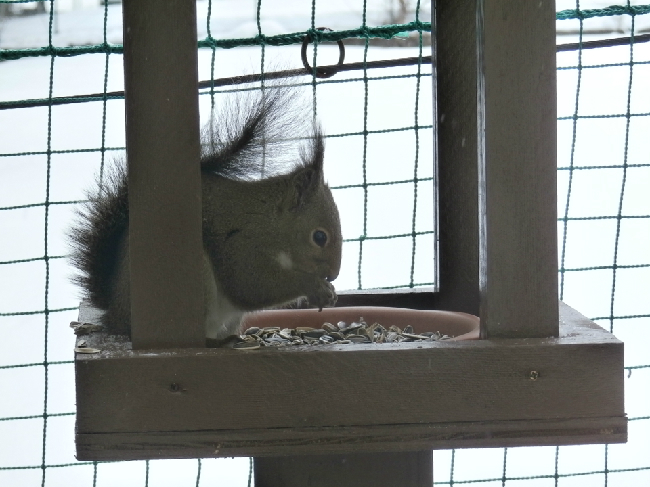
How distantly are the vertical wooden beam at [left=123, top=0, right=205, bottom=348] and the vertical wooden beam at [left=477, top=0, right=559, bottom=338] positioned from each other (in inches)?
15.7

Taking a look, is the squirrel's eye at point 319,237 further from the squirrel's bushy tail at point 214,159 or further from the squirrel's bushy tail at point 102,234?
the squirrel's bushy tail at point 102,234

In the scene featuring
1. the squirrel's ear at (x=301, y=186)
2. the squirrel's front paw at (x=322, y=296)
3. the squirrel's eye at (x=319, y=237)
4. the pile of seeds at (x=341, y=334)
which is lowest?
the pile of seeds at (x=341, y=334)

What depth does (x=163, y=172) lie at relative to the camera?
1.30 m

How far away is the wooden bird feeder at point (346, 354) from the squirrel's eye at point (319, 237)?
548 millimetres

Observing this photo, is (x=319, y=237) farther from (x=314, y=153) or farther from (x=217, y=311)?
(x=217, y=311)

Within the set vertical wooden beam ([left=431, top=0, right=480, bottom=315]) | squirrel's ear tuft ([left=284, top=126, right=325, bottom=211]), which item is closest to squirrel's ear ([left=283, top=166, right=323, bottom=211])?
squirrel's ear tuft ([left=284, top=126, right=325, bottom=211])

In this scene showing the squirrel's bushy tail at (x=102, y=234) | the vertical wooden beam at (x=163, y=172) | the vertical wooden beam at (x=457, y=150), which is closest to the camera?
the vertical wooden beam at (x=163, y=172)

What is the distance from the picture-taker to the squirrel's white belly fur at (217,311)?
60.9 inches

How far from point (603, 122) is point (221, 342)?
96.8 inches

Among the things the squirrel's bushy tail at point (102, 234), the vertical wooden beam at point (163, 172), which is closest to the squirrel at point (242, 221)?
the squirrel's bushy tail at point (102, 234)

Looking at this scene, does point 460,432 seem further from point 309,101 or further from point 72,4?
point 72,4

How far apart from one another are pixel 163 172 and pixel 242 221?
0.44m

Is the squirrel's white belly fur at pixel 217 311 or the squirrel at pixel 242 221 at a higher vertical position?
the squirrel at pixel 242 221

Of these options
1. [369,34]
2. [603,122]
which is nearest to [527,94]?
[369,34]
